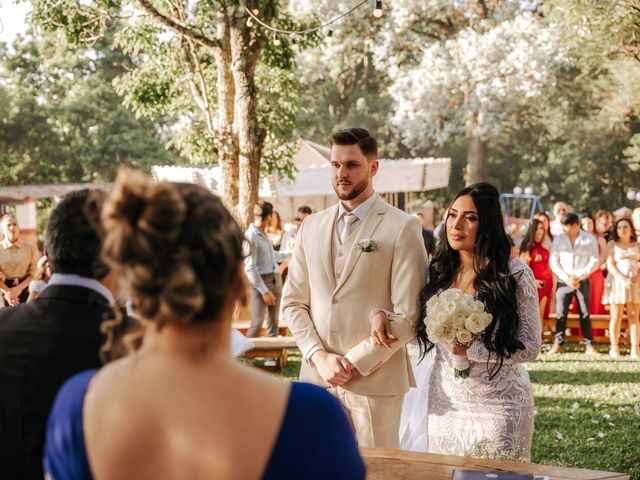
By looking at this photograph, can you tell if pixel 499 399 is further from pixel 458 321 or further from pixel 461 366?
pixel 458 321

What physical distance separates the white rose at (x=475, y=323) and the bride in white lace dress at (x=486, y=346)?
0.22 meters

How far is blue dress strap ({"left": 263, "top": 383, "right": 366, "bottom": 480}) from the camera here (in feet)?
4.63

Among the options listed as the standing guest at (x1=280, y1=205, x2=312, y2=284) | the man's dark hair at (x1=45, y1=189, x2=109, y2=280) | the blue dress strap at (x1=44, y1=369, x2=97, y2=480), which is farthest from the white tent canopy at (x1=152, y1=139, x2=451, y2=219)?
the blue dress strap at (x1=44, y1=369, x2=97, y2=480)

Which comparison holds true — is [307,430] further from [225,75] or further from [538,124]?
[538,124]

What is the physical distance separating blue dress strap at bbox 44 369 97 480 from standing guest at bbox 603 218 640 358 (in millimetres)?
9579

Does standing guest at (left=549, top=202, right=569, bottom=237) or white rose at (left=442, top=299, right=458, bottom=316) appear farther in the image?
standing guest at (left=549, top=202, right=569, bottom=237)

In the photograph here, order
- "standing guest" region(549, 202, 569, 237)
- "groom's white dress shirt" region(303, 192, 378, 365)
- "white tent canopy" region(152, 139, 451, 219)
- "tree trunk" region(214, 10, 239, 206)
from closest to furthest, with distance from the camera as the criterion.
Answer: "groom's white dress shirt" region(303, 192, 378, 365) → "tree trunk" region(214, 10, 239, 206) → "standing guest" region(549, 202, 569, 237) → "white tent canopy" region(152, 139, 451, 219)

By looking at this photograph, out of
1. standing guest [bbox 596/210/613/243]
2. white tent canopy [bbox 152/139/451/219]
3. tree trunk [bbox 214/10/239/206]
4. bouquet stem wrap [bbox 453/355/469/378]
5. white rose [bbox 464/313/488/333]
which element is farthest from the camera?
white tent canopy [bbox 152/139/451/219]

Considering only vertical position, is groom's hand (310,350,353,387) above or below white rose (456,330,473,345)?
below

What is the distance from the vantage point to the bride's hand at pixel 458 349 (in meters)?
3.64

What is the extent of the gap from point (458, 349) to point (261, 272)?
5.64 m

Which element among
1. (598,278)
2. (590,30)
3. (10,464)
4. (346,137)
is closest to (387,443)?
(346,137)

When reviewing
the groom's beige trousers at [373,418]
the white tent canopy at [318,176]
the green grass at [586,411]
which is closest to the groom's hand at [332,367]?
the groom's beige trousers at [373,418]

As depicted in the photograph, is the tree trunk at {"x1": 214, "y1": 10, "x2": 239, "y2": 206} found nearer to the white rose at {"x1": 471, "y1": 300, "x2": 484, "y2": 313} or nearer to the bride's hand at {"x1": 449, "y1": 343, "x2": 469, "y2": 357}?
the bride's hand at {"x1": 449, "y1": 343, "x2": 469, "y2": 357}
